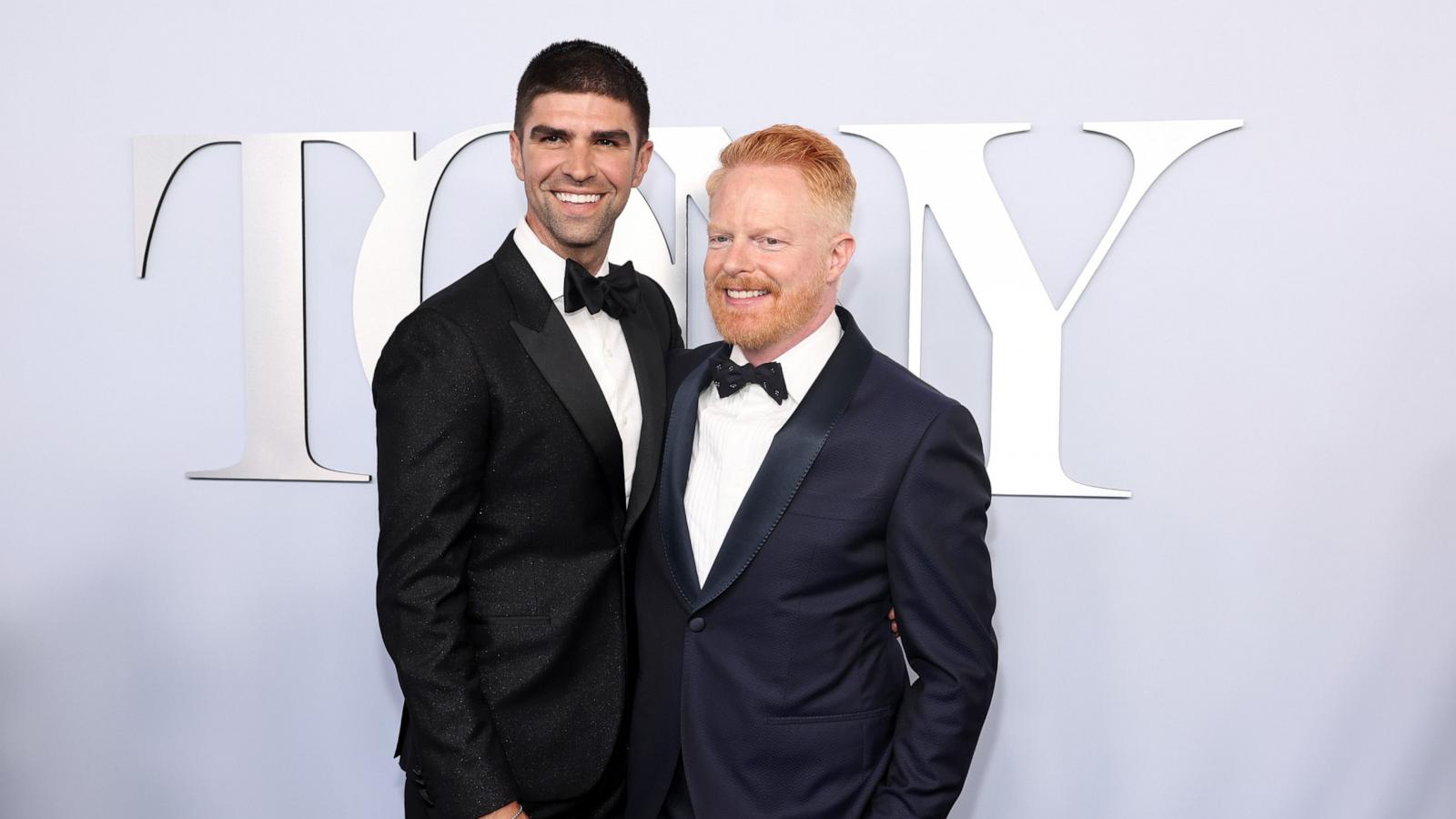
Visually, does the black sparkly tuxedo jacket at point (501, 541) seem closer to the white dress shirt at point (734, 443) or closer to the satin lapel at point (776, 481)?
the white dress shirt at point (734, 443)

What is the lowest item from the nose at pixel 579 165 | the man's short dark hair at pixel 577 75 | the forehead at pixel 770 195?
the forehead at pixel 770 195

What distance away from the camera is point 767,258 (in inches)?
66.5

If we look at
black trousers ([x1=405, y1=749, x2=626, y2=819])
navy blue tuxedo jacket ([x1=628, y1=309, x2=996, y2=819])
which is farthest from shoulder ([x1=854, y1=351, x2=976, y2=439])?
black trousers ([x1=405, y1=749, x2=626, y2=819])

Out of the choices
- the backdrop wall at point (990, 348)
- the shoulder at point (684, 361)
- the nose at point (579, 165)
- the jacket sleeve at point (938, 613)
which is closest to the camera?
the jacket sleeve at point (938, 613)

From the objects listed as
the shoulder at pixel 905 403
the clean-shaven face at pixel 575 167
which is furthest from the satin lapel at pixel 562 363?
the shoulder at pixel 905 403

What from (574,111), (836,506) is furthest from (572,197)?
(836,506)

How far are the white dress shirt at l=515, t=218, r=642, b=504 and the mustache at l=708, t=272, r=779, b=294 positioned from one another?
1.07 ft

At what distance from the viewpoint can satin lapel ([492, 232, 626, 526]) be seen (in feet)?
5.83

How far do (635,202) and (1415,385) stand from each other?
1973 mm

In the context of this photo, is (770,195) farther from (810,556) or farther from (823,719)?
(823,719)

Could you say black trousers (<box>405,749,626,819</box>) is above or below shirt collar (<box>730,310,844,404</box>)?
below

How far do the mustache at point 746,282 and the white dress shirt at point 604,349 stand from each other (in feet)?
1.07

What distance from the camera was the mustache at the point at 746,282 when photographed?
168 cm

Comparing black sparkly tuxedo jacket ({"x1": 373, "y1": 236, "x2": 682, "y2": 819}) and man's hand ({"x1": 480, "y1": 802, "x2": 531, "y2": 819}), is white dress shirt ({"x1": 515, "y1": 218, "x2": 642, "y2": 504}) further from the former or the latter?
man's hand ({"x1": 480, "y1": 802, "x2": 531, "y2": 819})
